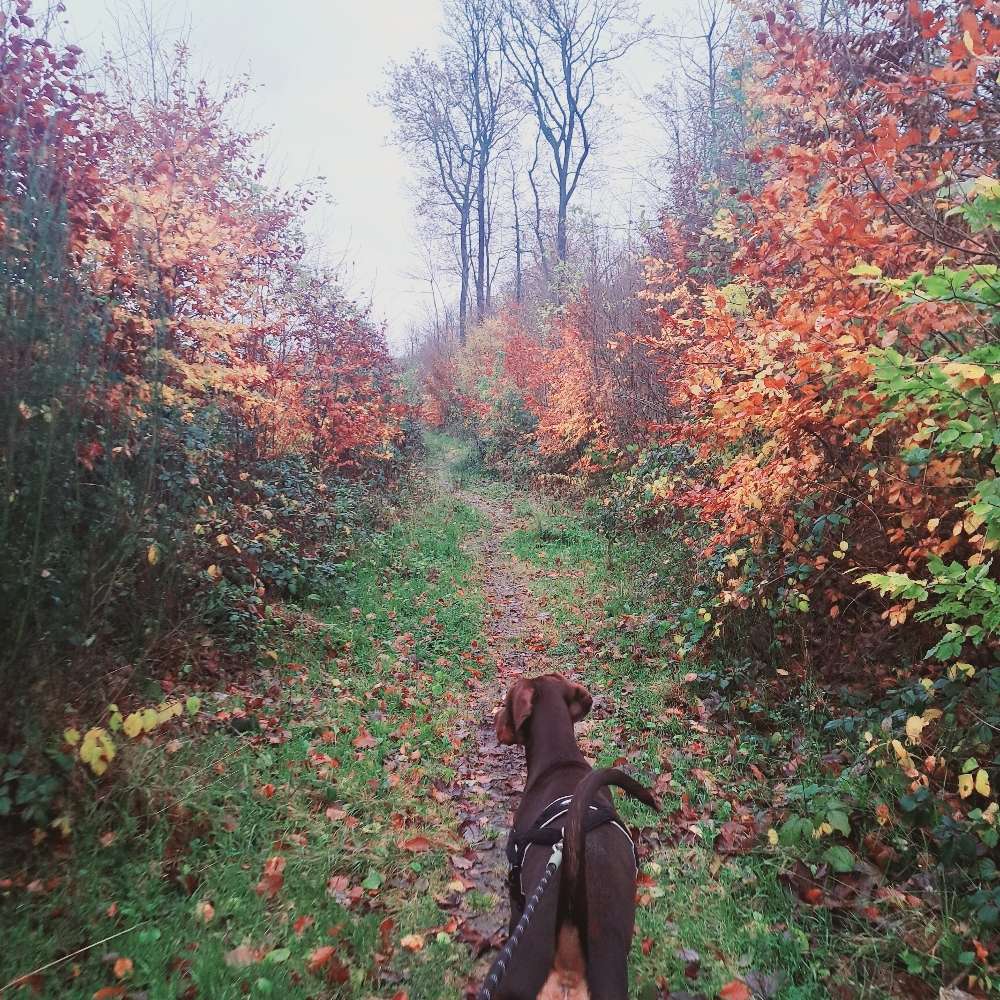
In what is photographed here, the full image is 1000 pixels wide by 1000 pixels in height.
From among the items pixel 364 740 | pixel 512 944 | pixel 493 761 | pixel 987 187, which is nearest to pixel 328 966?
pixel 512 944

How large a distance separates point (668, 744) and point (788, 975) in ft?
7.23

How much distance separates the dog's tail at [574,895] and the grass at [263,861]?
3.69 feet

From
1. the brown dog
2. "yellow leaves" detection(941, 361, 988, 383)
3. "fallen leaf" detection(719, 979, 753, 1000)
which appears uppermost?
"yellow leaves" detection(941, 361, 988, 383)

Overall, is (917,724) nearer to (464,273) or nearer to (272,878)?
(272,878)

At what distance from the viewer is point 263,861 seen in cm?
360

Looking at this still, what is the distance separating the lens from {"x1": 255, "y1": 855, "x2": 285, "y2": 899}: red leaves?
11.1 ft

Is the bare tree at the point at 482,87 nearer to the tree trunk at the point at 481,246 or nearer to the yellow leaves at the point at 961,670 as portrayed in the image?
the tree trunk at the point at 481,246

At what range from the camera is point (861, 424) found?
4641mm

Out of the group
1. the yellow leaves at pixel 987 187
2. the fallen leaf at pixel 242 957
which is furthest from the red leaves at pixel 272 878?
the yellow leaves at pixel 987 187

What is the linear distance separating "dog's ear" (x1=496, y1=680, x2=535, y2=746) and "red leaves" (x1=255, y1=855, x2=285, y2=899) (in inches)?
53.6

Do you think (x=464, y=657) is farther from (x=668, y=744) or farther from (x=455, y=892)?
(x=455, y=892)

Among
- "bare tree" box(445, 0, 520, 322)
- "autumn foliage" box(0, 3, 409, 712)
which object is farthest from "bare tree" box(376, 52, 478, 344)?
"autumn foliage" box(0, 3, 409, 712)

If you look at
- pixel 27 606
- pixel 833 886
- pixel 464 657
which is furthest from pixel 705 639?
pixel 27 606

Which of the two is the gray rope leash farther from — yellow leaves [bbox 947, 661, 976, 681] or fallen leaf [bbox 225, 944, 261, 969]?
yellow leaves [bbox 947, 661, 976, 681]
